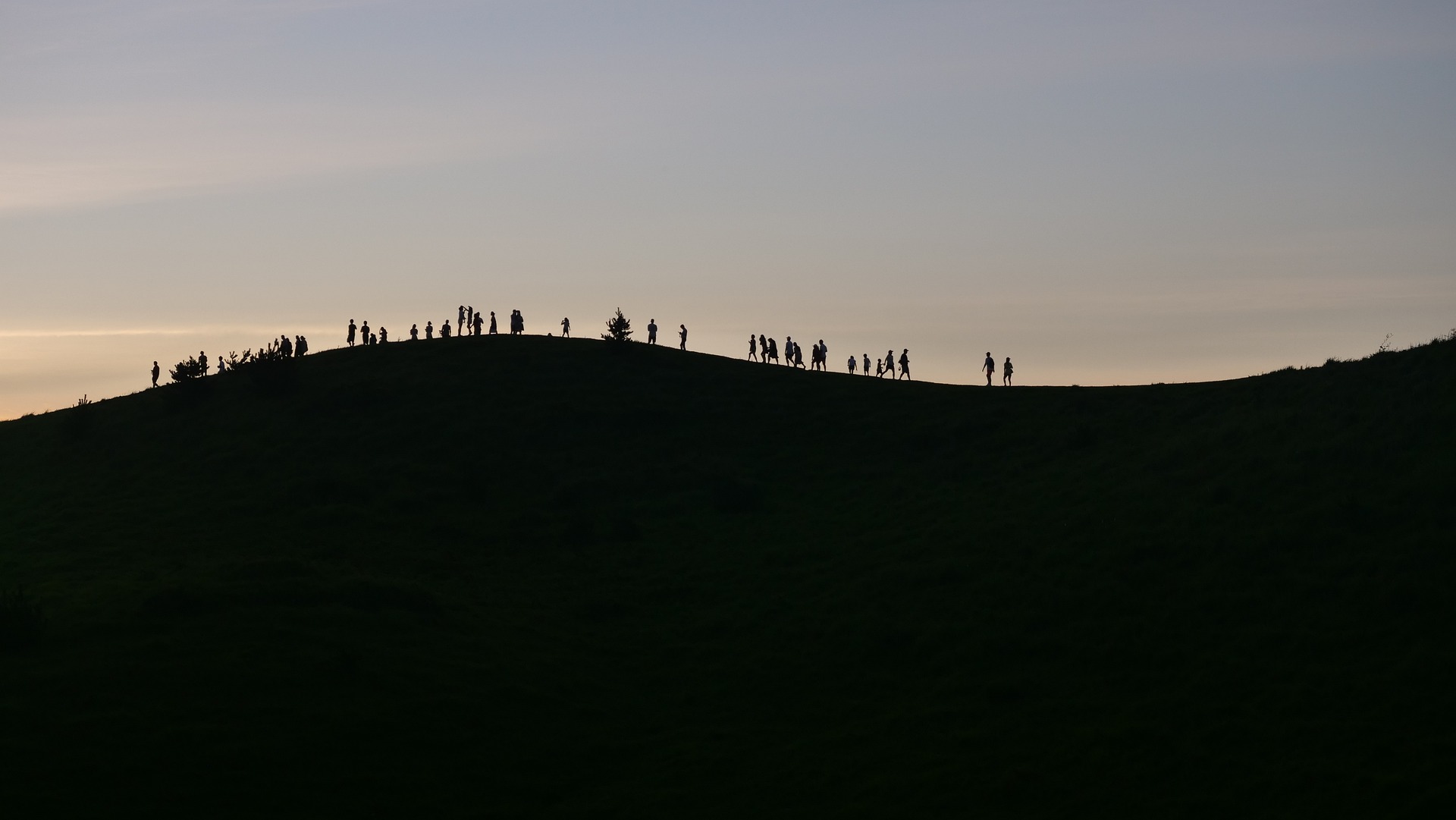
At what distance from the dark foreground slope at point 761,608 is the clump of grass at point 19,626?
0.35 feet

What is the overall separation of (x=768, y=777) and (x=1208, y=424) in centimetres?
3037

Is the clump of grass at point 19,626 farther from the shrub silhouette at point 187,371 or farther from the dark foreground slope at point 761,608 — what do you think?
the shrub silhouette at point 187,371

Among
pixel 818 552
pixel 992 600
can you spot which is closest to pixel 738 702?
pixel 992 600

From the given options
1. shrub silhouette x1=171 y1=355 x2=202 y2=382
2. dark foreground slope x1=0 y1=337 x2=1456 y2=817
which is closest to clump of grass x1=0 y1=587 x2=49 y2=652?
dark foreground slope x1=0 y1=337 x2=1456 y2=817

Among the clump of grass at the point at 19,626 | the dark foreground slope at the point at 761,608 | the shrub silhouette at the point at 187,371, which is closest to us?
the dark foreground slope at the point at 761,608

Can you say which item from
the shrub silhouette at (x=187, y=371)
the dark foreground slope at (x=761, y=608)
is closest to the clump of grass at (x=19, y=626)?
the dark foreground slope at (x=761, y=608)

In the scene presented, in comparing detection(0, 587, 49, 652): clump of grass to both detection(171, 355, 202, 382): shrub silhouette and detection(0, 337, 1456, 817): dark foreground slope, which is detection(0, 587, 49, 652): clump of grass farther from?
detection(171, 355, 202, 382): shrub silhouette

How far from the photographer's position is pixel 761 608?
140 ft

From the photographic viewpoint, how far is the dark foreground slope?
95.3ft

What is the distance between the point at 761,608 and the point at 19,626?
2205cm

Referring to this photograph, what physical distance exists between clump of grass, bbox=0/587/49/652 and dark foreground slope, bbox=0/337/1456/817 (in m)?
0.11

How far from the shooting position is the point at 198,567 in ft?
147

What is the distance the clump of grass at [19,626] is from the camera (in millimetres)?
35812

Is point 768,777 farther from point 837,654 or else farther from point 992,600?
point 992,600
